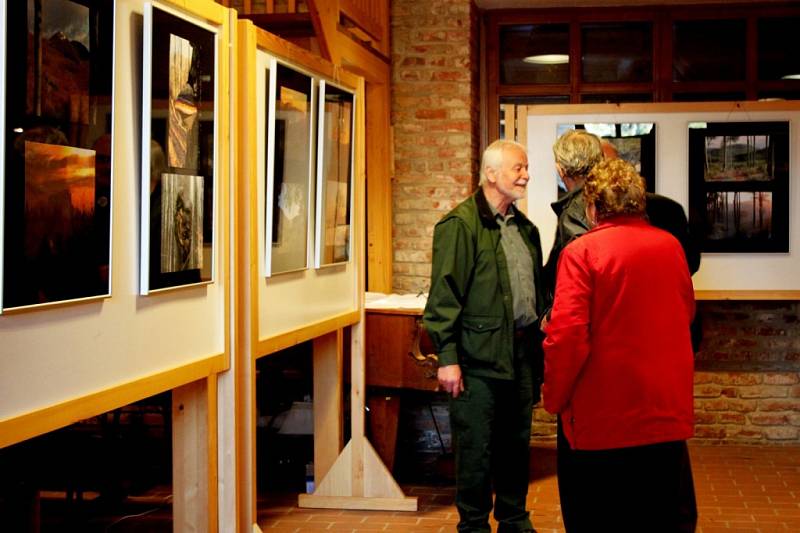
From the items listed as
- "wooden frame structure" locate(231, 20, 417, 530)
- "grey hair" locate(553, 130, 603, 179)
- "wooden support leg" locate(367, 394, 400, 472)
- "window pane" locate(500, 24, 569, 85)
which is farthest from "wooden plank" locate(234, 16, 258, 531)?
"window pane" locate(500, 24, 569, 85)

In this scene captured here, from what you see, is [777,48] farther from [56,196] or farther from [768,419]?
[56,196]

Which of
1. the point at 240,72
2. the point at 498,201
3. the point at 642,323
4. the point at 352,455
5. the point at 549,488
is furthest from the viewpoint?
the point at 549,488

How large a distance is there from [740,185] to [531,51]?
1.70 metres

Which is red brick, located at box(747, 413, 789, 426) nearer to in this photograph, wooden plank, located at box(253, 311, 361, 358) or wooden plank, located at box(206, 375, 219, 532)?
wooden plank, located at box(253, 311, 361, 358)

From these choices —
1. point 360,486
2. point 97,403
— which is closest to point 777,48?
point 360,486

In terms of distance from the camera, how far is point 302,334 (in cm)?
456

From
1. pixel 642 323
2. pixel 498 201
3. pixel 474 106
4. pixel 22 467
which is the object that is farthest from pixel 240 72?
pixel 474 106

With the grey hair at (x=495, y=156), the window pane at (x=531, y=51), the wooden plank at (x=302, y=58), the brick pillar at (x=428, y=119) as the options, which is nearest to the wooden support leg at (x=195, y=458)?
the wooden plank at (x=302, y=58)

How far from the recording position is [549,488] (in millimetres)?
5980

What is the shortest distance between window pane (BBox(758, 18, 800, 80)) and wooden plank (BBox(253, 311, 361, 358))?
3585 mm

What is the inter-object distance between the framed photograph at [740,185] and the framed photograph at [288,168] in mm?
3029

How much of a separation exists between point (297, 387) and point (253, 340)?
8.54ft

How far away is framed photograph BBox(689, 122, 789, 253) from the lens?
671 centimetres

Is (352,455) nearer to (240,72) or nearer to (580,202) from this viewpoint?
(580,202)
